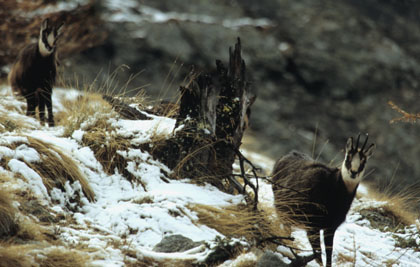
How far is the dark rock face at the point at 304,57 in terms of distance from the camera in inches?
843

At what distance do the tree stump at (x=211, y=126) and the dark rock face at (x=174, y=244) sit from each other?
1031mm

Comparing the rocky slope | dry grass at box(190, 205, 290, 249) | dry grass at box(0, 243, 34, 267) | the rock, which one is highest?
dry grass at box(0, 243, 34, 267)

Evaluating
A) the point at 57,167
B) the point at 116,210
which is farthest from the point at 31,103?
the point at 116,210

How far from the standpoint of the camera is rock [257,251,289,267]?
3660 millimetres

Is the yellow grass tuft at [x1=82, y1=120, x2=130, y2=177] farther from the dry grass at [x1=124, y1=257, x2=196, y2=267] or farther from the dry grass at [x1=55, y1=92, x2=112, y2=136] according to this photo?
the dry grass at [x1=124, y1=257, x2=196, y2=267]

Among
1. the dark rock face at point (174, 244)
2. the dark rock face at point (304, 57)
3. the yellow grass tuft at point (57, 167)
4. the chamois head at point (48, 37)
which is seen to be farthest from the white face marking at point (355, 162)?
the dark rock face at point (304, 57)

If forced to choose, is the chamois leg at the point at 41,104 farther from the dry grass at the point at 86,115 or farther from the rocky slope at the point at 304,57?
the rocky slope at the point at 304,57

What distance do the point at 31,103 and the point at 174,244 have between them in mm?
3720

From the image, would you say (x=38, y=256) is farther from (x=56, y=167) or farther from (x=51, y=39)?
(x=51, y=39)

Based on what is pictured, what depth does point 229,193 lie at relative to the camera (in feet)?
16.6

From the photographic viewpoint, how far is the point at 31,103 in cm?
666

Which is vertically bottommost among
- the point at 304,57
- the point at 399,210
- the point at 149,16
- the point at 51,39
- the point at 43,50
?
the point at 304,57

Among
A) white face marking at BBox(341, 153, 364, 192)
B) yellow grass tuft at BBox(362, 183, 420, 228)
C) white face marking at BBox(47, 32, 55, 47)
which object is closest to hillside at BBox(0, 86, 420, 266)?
yellow grass tuft at BBox(362, 183, 420, 228)

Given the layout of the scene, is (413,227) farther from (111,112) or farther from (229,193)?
(111,112)
